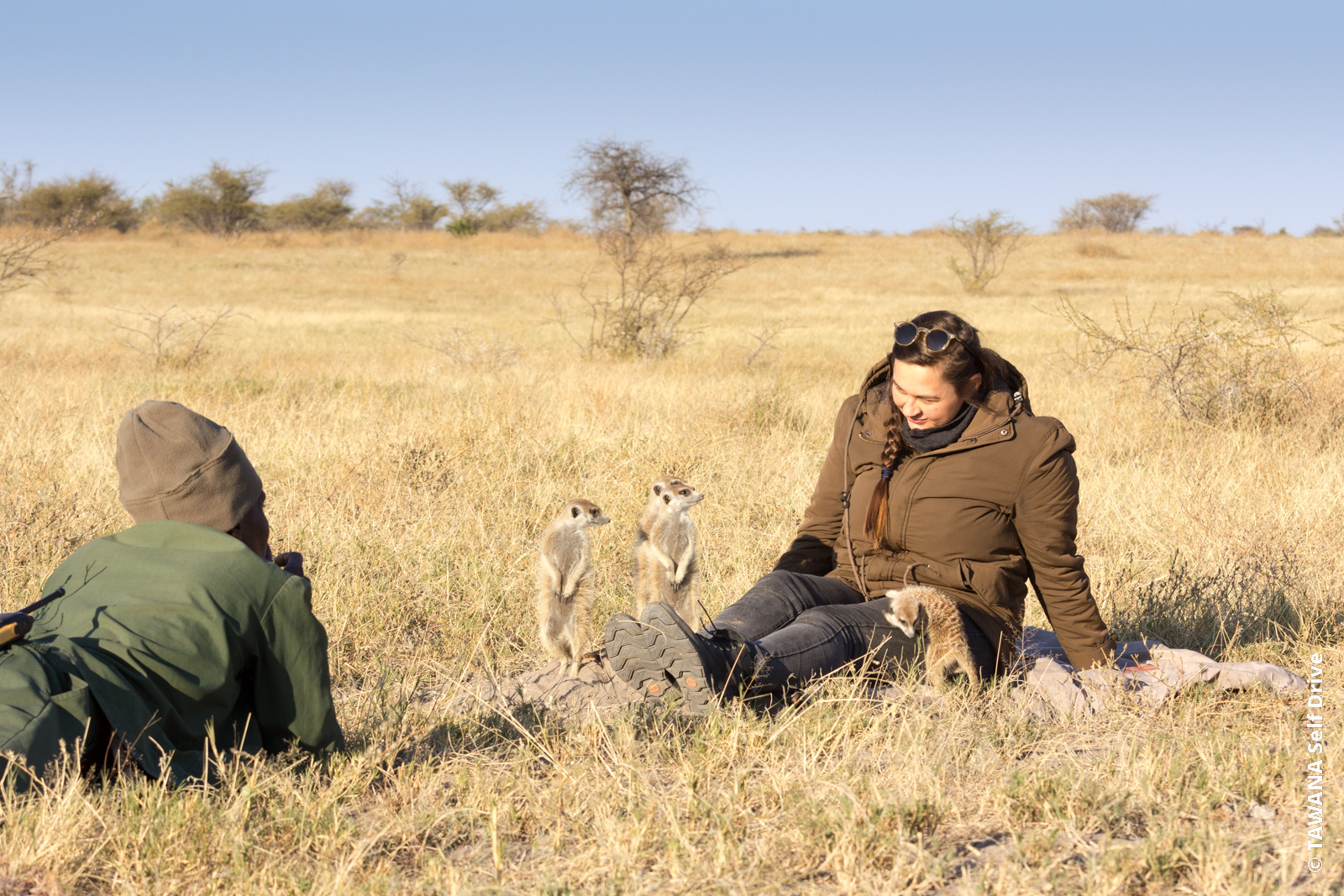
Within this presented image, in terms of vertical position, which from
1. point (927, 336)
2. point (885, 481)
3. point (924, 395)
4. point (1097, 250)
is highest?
point (1097, 250)

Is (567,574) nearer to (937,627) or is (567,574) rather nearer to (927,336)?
(937,627)

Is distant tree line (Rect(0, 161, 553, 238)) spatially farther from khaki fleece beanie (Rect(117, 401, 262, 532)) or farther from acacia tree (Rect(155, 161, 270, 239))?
khaki fleece beanie (Rect(117, 401, 262, 532))

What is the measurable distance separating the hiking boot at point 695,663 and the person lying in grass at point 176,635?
3.30ft

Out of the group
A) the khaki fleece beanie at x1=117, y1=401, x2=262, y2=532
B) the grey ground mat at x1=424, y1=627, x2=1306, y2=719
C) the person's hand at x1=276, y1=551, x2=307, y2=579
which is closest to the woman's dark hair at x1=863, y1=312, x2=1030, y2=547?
the grey ground mat at x1=424, y1=627, x2=1306, y2=719

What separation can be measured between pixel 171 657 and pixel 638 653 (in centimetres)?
135

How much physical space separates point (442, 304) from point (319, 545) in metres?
22.1

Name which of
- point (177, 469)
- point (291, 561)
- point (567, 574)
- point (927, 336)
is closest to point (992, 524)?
point (927, 336)

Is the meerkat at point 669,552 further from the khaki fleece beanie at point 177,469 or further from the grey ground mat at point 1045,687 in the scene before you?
the khaki fleece beanie at point 177,469

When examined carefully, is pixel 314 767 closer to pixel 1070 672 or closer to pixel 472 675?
pixel 472 675

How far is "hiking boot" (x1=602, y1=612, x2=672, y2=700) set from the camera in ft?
10.4

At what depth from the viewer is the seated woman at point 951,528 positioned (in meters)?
3.71

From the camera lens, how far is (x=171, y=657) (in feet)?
8.25

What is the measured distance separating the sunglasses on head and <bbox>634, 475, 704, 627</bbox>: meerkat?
1.00 meters

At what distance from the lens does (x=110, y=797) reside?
2.51m
